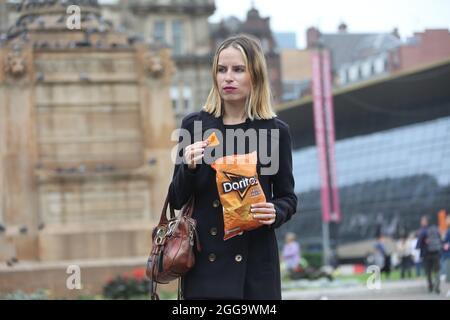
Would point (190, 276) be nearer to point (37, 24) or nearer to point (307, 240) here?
point (37, 24)

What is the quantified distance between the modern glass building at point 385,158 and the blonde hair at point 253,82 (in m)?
55.9

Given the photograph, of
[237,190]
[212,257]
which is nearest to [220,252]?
[212,257]

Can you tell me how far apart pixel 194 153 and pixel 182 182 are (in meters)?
0.17

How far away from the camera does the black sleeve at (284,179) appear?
5.51 meters

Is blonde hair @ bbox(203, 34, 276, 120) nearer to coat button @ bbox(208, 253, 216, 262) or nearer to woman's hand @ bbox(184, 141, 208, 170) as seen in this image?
woman's hand @ bbox(184, 141, 208, 170)

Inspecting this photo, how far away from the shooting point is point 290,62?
10288 cm

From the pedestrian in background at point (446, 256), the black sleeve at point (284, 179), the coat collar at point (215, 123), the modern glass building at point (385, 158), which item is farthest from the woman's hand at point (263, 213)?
the modern glass building at point (385, 158)

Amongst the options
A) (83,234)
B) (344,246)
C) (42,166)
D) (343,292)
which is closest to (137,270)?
(83,234)

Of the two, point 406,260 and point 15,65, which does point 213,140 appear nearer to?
point 15,65

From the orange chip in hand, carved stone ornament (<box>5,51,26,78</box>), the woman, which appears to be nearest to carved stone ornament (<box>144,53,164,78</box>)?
carved stone ornament (<box>5,51,26,78</box>)

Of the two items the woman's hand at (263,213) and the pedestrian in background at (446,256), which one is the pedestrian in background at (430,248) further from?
the woman's hand at (263,213)

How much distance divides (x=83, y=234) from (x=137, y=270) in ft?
4.08

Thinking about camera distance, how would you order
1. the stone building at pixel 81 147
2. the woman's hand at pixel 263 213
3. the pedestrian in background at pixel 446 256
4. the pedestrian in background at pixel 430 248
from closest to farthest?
the woman's hand at pixel 263 213 < the stone building at pixel 81 147 < the pedestrian in background at pixel 446 256 < the pedestrian in background at pixel 430 248
